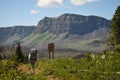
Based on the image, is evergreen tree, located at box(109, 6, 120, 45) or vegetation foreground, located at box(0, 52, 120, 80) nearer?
vegetation foreground, located at box(0, 52, 120, 80)

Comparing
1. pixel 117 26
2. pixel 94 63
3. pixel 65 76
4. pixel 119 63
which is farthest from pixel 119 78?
pixel 117 26

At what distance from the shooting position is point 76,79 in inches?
918

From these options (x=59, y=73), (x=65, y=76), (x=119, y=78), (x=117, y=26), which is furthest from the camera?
(x=117, y=26)

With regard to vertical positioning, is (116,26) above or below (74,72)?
above

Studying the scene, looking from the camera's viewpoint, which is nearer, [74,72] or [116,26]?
[74,72]

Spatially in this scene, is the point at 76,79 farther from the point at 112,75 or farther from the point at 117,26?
the point at 117,26

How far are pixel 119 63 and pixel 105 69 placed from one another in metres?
2.60

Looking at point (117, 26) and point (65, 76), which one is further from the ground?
point (117, 26)

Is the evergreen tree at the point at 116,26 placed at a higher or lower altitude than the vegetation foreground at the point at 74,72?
higher

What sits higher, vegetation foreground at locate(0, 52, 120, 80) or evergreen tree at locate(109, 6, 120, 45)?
evergreen tree at locate(109, 6, 120, 45)

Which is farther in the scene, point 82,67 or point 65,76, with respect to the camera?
point 82,67

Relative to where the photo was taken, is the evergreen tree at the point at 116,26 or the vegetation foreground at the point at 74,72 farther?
the evergreen tree at the point at 116,26

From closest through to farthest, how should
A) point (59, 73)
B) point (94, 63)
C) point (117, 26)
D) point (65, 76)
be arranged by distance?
point (65, 76)
point (59, 73)
point (94, 63)
point (117, 26)

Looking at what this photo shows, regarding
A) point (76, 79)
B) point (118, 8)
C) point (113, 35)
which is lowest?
point (76, 79)
